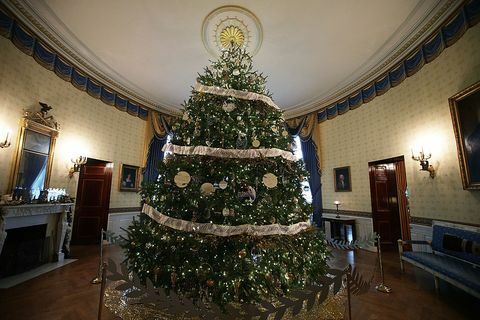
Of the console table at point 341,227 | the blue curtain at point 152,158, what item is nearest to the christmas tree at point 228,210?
the console table at point 341,227

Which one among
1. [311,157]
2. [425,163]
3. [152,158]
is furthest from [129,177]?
[425,163]

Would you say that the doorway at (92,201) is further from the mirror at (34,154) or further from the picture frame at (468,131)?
the picture frame at (468,131)

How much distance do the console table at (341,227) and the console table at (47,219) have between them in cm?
677

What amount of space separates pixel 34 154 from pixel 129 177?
9.13 ft

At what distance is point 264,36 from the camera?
495cm

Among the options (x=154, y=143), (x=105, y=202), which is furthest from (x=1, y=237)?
(x=154, y=143)

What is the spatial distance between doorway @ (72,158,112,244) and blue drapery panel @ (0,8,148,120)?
75.2 inches

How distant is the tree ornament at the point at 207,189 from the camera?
2579 mm

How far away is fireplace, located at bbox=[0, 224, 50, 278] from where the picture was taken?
3764 mm

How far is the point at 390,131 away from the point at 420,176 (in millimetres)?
1308

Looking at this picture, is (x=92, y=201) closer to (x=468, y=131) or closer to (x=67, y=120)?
(x=67, y=120)

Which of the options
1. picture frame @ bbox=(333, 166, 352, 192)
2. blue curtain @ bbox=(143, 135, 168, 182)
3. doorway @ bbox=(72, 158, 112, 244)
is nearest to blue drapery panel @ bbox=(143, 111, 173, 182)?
blue curtain @ bbox=(143, 135, 168, 182)

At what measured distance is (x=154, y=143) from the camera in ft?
26.1

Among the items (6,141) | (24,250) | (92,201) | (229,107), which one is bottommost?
(24,250)
